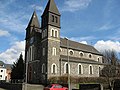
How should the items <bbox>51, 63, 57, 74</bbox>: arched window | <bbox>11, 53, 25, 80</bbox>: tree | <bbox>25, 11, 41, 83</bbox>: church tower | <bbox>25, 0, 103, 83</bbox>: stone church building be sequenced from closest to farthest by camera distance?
<bbox>51, 63, 57, 74</bbox>: arched window, <bbox>25, 0, 103, 83</bbox>: stone church building, <bbox>25, 11, 41, 83</bbox>: church tower, <bbox>11, 53, 25, 80</bbox>: tree

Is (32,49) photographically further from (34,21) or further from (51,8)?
(51,8)

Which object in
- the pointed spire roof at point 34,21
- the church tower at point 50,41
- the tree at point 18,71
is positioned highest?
the pointed spire roof at point 34,21

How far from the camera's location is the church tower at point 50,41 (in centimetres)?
4131

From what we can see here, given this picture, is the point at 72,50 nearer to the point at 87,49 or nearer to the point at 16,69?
the point at 87,49

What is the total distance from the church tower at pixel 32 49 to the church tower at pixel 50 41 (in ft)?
10.1

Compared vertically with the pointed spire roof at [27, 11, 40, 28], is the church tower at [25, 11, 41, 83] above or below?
below

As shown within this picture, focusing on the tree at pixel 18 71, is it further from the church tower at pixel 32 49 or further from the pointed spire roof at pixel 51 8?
the pointed spire roof at pixel 51 8

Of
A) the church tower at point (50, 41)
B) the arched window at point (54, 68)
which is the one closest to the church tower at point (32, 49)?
the church tower at point (50, 41)

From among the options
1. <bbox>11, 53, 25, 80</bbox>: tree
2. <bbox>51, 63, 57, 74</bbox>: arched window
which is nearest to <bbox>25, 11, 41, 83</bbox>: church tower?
<bbox>51, 63, 57, 74</bbox>: arched window

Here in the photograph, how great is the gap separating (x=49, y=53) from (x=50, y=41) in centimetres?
308

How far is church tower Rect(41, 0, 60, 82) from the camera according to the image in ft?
136

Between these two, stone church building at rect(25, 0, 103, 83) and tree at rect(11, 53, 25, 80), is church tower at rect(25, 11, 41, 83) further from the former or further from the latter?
tree at rect(11, 53, 25, 80)

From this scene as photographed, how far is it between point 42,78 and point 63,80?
6.44 metres

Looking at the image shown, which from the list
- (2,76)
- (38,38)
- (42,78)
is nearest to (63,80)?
(42,78)
